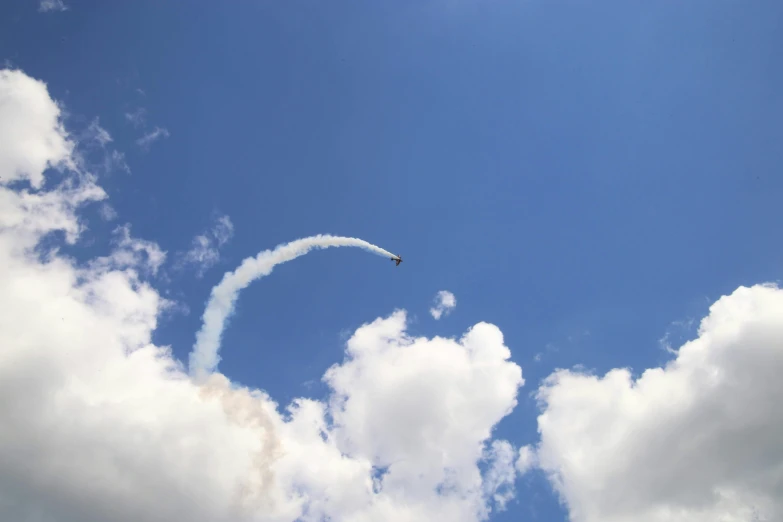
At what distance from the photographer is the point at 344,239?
15150 centimetres

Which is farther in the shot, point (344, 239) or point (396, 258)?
point (396, 258)

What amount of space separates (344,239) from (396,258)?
2422cm

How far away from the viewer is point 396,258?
168 meters
